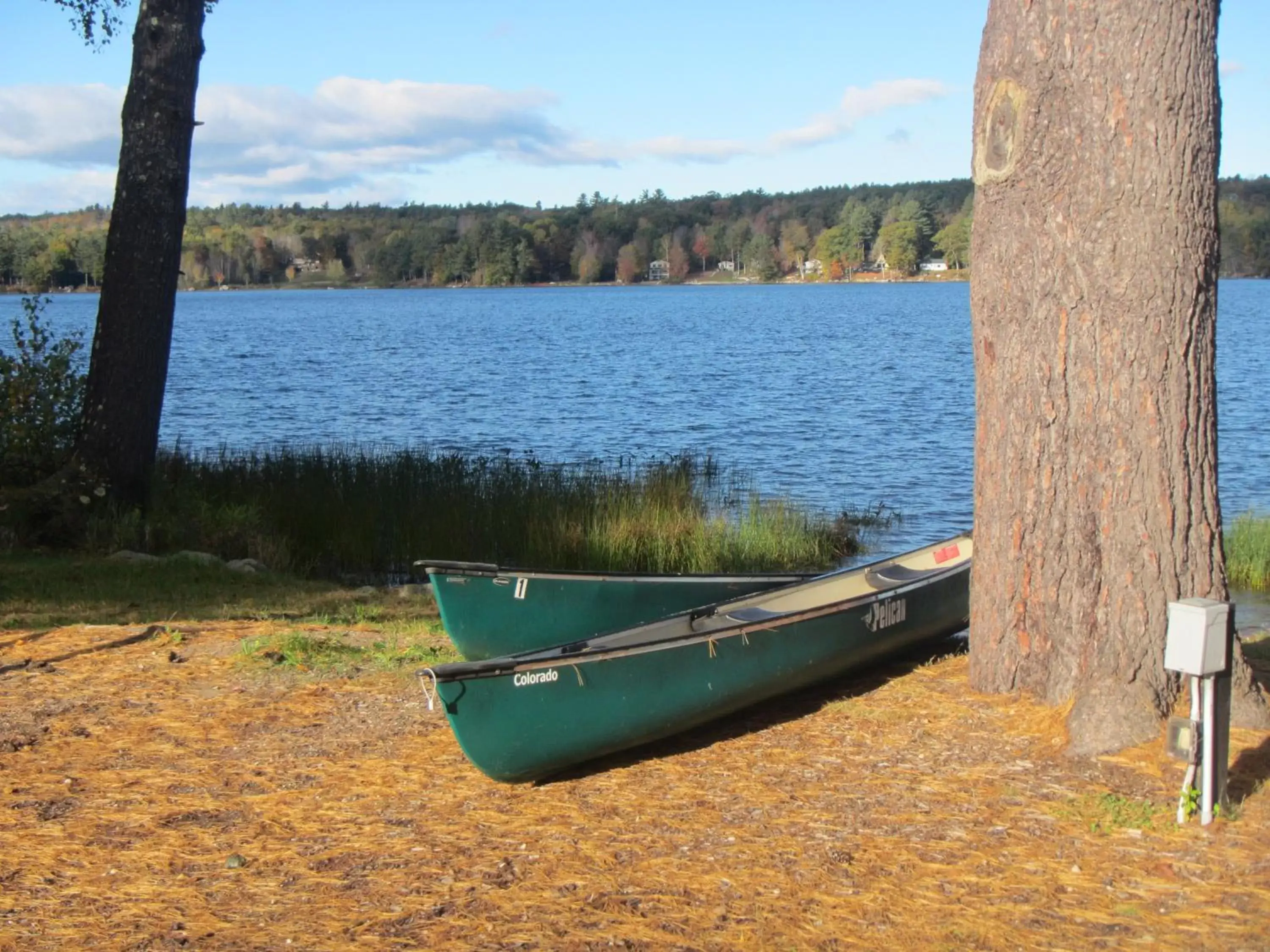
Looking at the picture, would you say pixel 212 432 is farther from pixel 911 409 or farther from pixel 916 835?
pixel 916 835

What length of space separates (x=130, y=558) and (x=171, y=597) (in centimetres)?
160

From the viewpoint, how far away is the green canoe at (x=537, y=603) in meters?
7.02

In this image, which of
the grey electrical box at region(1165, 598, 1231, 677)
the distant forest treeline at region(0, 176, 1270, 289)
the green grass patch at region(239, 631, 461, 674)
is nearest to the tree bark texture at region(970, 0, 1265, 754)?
the grey electrical box at region(1165, 598, 1231, 677)

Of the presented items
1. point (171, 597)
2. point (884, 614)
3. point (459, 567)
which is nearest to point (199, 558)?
point (171, 597)

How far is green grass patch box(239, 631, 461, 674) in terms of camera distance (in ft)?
24.2

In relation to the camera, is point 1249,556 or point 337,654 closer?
point 337,654

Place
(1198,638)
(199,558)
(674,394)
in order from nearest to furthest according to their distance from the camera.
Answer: (1198,638)
(199,558)
(674,394)

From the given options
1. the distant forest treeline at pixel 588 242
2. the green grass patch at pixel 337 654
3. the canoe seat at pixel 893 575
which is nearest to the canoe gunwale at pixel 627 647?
the canoe seat at pixel 893 575

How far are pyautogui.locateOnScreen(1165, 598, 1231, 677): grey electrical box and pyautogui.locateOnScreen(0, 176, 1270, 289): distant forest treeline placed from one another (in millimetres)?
133721

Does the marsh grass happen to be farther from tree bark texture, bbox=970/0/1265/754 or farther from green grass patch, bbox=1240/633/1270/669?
tree bark texture, bbox=970/0/1265/754

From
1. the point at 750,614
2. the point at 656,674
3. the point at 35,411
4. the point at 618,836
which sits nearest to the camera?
the point at 618,836

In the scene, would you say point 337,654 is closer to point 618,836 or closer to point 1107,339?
point 618,836

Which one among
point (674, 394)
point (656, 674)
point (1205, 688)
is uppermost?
point (674, 394)

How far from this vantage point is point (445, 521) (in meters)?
13.6
